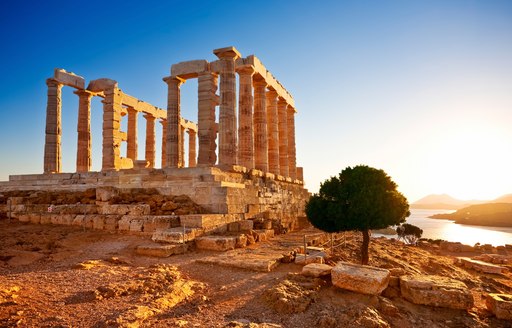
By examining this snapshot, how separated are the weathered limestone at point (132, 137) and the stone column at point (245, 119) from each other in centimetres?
1164

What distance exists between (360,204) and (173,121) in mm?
13824

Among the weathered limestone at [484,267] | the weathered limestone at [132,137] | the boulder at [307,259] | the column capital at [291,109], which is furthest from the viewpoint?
the column capital at [291,109]

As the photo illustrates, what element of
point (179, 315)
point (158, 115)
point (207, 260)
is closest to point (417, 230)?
point (158, 115)

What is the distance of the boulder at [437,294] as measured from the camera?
7.89m

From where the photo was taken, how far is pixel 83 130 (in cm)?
2439

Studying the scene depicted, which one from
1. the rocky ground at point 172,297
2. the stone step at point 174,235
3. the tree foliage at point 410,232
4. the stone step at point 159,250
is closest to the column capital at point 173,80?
the stone step at point 174,235

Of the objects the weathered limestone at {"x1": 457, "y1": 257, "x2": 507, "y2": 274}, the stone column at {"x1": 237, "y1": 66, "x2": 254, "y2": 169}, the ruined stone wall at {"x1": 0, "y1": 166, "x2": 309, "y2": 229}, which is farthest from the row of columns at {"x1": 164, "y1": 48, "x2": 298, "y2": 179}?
the weathered limestone at {"x1": 457, "y1": 257, "x2": 507, "y2": 274}

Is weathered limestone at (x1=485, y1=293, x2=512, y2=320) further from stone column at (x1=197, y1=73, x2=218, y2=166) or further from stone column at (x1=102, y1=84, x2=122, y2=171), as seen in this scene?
stone column at (x1=102, y1=84, x2=122, y2=171)

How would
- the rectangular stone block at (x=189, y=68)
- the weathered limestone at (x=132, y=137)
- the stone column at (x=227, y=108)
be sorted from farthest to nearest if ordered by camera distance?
the weathered limestone at (x=132, y=137)
the rectangular stone block at (x=189, y=68)
the stone column at (x=227, y=108)

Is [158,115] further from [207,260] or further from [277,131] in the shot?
[207,260]

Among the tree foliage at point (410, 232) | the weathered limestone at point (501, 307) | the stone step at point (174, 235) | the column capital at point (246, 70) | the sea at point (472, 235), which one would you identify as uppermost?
the column capital at point (246, 70)

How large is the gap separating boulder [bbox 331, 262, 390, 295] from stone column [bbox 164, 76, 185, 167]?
51.3 feet

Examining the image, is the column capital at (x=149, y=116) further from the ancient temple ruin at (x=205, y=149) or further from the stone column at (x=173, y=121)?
the stone column at (x=173, y=121)

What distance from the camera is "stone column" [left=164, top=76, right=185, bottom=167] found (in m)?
21.5
